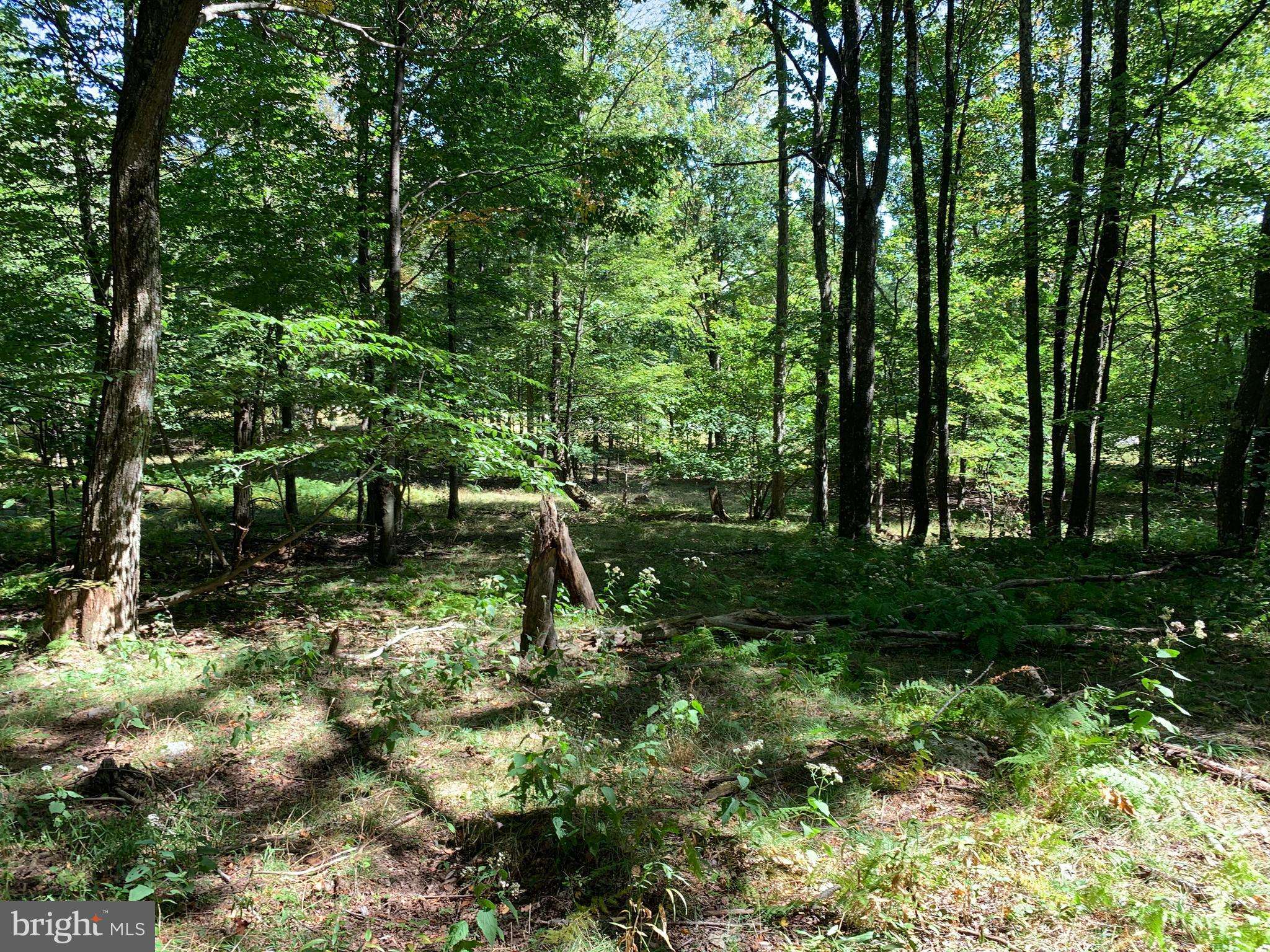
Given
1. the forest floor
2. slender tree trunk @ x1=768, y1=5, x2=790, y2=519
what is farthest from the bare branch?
slender tree trunk @ x1=768, y1=5, x2=790, y2=519

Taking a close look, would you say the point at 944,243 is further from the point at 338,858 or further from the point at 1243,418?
the point at 338,858

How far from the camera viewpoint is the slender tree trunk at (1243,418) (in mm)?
8203

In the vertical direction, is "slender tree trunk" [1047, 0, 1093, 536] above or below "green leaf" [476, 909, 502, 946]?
above

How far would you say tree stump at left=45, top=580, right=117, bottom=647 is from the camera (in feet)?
15.4

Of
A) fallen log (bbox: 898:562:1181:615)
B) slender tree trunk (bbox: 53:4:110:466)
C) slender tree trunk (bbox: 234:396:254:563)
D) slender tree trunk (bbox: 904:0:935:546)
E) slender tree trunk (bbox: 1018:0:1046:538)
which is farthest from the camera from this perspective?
slender tree trunk (bbox: 1018:0:1046:538)

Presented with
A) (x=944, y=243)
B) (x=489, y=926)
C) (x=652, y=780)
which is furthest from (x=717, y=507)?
(x=489, y=926)

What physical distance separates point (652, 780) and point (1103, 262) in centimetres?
1085

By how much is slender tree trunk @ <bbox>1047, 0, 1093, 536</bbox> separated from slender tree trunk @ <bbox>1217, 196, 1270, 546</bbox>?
205 cm

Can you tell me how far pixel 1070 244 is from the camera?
9.64m

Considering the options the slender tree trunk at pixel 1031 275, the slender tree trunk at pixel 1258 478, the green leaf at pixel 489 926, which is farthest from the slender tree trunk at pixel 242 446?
the slender tree trunk at pixel 1258 478

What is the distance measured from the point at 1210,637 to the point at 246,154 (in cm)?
1232

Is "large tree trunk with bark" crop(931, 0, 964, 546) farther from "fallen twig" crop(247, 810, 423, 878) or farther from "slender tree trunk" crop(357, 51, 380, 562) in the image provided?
"fallen twig" crop(247, 810, 423, 878)

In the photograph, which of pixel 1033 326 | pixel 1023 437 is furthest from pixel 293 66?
pixel 1023 437

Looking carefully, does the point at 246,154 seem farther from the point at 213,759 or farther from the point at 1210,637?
the point at 1210,637
